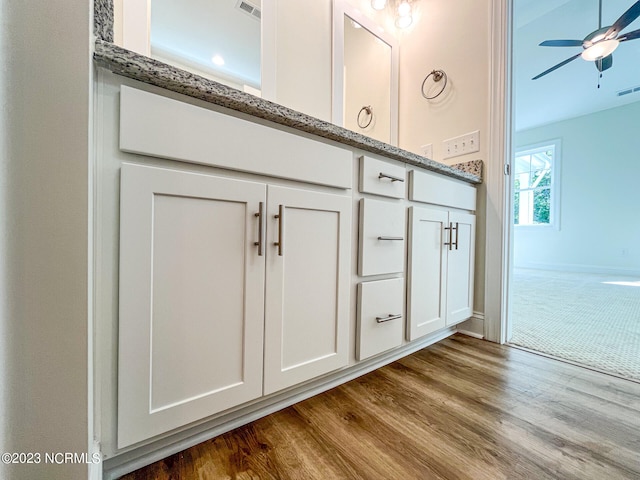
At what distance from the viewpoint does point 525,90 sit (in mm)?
3811

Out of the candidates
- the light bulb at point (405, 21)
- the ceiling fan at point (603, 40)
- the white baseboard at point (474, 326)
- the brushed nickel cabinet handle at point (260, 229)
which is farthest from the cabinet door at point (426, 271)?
the ceiling fan at point (603, 40)

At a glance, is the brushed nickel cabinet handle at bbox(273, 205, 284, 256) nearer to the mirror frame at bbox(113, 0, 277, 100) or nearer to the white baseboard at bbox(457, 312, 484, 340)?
the mirror frame at bbox(113, 0, 277, 100)

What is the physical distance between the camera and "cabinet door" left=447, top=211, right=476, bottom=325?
1367mm

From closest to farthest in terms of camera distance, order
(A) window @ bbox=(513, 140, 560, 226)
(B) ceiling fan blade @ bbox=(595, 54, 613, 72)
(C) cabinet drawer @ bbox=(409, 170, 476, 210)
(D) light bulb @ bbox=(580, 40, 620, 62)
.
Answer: (C) cabinet drawer @ bbox=(409, 170, 476, 210) → (D) light bulb @ bbox=(580, 40, 620, 62) → (B) ceiling fan blade @ bbox=(595, 54, 613, 72) → (A) window @ bbox=(513, 140, 560, 226)

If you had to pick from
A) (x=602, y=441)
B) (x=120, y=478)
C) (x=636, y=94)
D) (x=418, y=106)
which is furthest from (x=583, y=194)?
(x=120, y=478)

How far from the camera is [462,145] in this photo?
1.61 m

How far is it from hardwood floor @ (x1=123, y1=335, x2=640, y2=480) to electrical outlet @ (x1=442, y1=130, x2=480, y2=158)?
1.21m

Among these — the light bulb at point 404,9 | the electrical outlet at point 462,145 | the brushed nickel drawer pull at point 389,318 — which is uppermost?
the light bulb at point 404,9

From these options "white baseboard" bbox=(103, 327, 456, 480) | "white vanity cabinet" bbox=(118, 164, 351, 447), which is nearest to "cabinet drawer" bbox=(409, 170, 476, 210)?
"white vanity cabinet" bbox=(118, 164, 351, 447)

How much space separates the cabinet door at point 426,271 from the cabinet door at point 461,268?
71mm

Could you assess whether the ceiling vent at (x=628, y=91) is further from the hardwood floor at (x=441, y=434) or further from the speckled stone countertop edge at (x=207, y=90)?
the speckled stone countertop edge at (x=207, y=90)

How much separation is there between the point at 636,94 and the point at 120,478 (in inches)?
265

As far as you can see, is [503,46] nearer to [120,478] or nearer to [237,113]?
[237,113]

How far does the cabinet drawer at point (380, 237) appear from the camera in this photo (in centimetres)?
98
